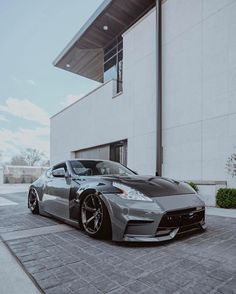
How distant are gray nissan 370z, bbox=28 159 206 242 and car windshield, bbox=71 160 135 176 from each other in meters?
0.02

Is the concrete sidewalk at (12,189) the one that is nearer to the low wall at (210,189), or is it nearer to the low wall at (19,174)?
the low wall at (19,174)

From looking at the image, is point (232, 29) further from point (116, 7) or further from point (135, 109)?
point (116, 7)

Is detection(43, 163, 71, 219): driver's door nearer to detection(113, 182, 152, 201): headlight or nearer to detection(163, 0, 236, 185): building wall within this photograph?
detection(113, 182, 152, 201): headlight

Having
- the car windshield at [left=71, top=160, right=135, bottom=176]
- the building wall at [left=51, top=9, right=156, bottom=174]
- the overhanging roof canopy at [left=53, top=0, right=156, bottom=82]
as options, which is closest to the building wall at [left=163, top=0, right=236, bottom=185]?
the building wall at [left=51, top=9, right=156, bottom=174]

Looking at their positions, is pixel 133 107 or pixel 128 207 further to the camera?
pixel 133 107

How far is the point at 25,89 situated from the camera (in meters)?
21.9

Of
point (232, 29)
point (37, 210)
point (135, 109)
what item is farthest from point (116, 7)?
point (37, 210)

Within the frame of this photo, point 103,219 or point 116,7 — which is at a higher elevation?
point 116,7

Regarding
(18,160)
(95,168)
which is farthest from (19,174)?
(95,168)

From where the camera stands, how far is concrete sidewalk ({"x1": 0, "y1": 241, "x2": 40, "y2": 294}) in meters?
1.85

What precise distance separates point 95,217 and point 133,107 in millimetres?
7697

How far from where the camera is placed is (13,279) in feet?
6.72

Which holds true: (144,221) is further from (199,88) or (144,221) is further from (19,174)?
(19,174)

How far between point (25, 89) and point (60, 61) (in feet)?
26.8
